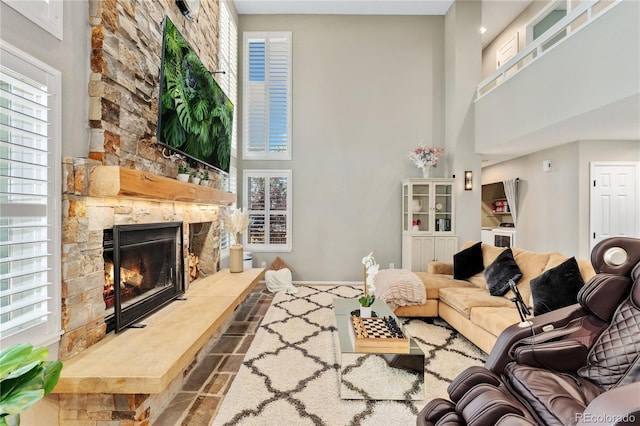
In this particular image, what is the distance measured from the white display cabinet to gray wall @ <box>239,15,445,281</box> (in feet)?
1.12

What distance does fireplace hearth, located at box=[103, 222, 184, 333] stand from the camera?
2.02 meters

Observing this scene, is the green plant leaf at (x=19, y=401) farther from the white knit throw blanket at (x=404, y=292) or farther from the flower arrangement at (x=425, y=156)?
the flower arrangement at (x=425, y=156)

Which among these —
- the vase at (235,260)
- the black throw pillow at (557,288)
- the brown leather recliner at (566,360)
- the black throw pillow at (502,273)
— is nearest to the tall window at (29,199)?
the brown leather recliner at (566,360)

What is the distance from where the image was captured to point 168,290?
8.75 feet

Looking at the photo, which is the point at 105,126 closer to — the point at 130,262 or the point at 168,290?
the point at 130,262

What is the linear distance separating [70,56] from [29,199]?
2.72ft

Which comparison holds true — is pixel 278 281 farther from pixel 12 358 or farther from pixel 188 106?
pixel 12 358

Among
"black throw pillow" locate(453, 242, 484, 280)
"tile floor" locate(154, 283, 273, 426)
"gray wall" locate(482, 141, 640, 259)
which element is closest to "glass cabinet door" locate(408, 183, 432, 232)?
"black throw pillow" locate(453, 242, 484, 280)

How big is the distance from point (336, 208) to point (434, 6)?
3864mm

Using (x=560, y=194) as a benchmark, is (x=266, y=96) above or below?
above

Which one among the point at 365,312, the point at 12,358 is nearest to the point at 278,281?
the point at 365,312

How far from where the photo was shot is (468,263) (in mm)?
3645

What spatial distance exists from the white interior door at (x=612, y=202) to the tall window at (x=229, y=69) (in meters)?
5.51

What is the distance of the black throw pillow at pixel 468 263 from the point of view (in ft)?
11.9
